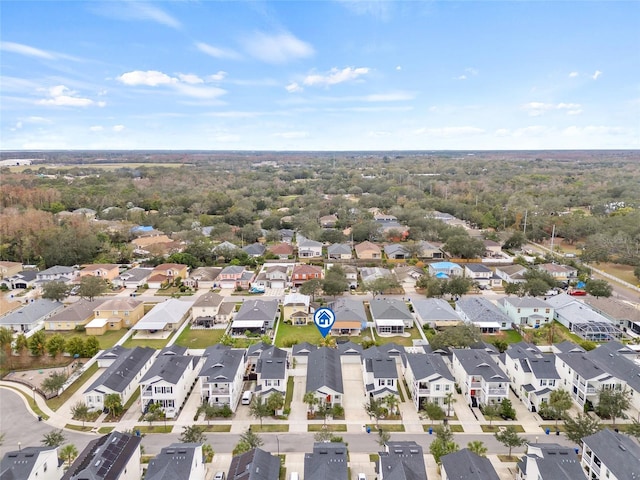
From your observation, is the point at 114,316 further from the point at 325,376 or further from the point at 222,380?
the point at 325,376

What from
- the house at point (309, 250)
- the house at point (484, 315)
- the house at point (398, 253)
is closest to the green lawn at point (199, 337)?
the house at point (484, 315)

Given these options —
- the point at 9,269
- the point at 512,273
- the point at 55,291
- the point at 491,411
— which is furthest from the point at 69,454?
the point at 512,273

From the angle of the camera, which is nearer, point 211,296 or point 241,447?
point 241,447

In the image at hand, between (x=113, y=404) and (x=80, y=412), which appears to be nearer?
(x=80, y=412)

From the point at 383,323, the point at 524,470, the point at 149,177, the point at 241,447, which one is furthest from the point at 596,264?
the point at 149,177

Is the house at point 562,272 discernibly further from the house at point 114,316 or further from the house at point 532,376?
the house at point 114,316

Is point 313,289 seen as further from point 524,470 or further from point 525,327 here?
point 524,470
